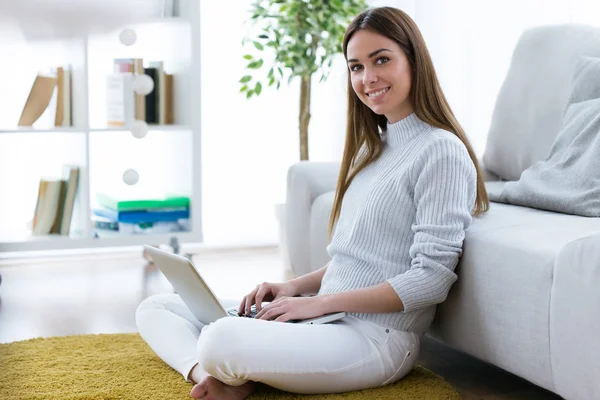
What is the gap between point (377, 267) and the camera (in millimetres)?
1765

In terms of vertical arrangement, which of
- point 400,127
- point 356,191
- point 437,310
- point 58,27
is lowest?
point 437,310

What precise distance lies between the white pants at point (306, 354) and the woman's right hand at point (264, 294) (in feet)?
0.52

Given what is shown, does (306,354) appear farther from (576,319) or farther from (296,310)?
(576,319)

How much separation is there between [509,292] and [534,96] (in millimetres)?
1014

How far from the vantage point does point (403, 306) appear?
1.70 metres

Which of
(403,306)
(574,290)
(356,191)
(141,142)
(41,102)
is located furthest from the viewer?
(141,142)

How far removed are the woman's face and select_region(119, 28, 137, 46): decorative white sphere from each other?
1467mm

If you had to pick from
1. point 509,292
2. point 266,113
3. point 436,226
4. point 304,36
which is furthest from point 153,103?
point 509,292

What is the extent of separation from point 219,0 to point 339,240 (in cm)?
219

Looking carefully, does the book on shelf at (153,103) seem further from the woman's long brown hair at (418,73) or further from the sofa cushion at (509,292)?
the sofa cushion at (509,292)

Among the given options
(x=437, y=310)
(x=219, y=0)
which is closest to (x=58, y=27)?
(x=219, y=0)

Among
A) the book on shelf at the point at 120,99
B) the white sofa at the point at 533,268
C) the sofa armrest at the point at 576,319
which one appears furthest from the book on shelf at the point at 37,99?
the sofa armrest at the point at 576,319

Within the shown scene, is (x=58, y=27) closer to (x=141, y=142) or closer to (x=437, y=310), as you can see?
(x=141, y=142)

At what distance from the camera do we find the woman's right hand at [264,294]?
1838 millimetres
